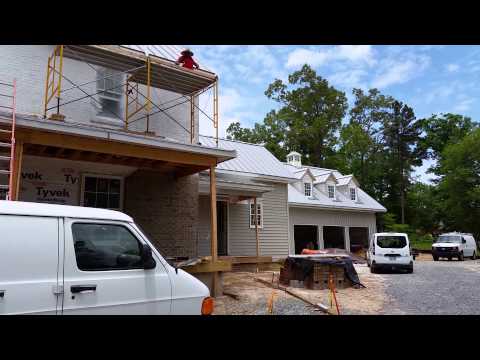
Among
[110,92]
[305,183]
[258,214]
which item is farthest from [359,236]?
[110,92]

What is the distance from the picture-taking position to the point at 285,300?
1034cm

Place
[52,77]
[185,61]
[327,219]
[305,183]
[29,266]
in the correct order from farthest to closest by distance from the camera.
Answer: [327,219]
[305,183]
[185,61]
[52,77]
[29,266]

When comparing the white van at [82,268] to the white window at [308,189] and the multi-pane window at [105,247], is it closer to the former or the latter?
the multi-pane window at [105,247]

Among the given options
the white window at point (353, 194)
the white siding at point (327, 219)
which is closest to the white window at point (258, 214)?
the white siding at point (327, 219)

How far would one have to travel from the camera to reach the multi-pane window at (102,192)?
37.6 ft

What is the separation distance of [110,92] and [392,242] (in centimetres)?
1309

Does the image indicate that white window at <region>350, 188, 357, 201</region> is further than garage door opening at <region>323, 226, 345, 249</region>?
No

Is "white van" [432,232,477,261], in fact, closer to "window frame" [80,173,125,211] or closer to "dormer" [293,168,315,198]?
"dormer" [293,168,315,198]

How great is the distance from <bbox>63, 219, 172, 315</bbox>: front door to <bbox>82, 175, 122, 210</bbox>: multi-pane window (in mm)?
7090

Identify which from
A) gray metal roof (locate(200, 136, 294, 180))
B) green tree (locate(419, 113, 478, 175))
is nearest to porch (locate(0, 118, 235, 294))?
gray metal roof (locate(200, 136, 294, 180))

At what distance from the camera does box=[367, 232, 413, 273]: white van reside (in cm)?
1791

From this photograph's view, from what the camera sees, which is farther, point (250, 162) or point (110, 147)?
point (250, 162)

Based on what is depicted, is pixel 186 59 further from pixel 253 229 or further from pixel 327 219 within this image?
pixel 327 219
